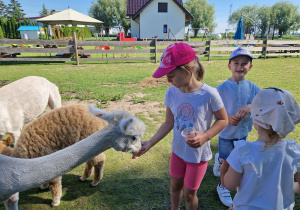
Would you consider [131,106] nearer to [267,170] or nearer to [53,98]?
[53,98]

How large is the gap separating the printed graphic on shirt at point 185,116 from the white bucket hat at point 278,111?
23.5 inches

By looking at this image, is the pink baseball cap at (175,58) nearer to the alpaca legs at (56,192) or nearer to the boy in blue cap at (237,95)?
the boy in blue cap at (237,95)

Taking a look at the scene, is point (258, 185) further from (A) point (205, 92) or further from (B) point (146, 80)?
(B) point (146, 80)

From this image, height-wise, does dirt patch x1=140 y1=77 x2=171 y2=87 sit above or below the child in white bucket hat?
below

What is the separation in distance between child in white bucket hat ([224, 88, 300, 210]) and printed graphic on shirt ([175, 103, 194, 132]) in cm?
50

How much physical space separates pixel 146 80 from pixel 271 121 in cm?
705

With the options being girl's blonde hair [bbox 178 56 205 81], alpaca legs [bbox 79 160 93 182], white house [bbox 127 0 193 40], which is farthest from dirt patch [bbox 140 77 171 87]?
white house [bbox 127 0 193 40]

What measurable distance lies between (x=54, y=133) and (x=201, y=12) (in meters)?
59.0

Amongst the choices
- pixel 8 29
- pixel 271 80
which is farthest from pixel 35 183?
pixel 8 29

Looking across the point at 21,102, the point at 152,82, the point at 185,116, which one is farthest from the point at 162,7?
the point at 185,116

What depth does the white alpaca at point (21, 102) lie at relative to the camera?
3.16 meters

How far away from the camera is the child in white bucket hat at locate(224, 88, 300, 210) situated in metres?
1.17

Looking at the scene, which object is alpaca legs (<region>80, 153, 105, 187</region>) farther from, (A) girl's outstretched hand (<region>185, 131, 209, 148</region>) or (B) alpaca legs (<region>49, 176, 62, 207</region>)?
(A) girl's outstretched hand (<region>185, 131, 209, 148</region>)

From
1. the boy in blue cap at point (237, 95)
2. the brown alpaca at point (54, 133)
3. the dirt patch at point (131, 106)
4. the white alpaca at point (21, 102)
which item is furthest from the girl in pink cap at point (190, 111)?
the dirt patch at point (131, 106)
